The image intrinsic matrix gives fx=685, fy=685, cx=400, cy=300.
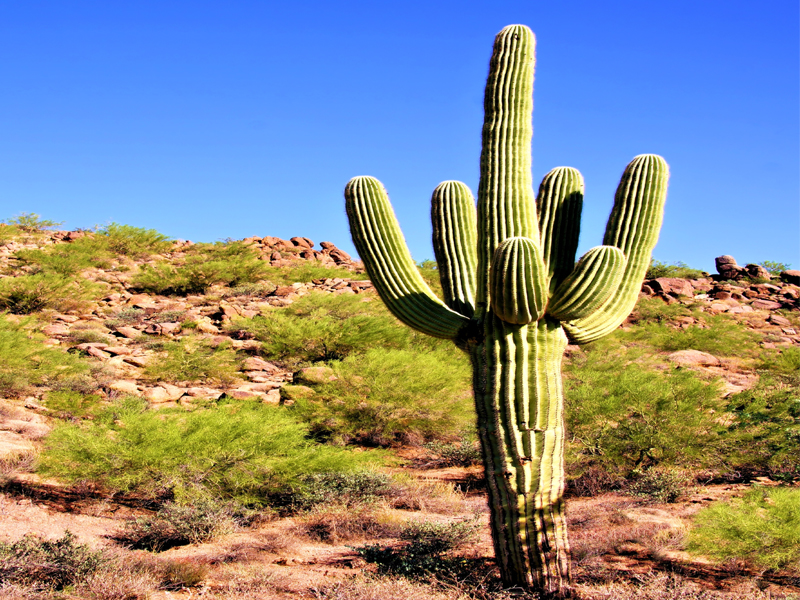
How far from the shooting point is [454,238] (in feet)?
19.8

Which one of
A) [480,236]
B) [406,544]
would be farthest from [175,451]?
[480,236]

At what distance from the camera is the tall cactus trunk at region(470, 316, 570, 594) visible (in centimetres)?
494

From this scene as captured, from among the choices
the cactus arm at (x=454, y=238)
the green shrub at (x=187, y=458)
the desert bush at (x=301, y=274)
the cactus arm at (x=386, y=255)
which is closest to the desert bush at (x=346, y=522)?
the green shrub at (x=187, y=458)

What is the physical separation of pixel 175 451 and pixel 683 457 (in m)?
6.76

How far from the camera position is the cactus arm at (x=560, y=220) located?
578 cm

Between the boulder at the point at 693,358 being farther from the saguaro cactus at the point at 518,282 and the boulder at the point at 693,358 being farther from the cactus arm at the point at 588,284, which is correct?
the cactus arm at the point at 588,284

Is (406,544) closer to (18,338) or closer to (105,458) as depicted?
(105,458)

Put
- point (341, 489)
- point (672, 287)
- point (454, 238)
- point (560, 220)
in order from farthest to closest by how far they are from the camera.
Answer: point (672, 287) → point (341, 489) → point (454, 238) → point (560, 220)

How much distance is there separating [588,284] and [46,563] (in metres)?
4.51

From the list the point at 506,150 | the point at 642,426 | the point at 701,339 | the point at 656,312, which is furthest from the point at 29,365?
the point at 656,312

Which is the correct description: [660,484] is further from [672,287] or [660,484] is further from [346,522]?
[672,287]

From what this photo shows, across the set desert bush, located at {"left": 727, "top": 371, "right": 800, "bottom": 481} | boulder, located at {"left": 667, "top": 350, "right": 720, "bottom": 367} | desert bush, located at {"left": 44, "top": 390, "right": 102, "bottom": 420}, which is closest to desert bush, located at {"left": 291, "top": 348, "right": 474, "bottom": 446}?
desert bush, located at {"left": 44, "top": 390, "right": 102, "bottom": 420}

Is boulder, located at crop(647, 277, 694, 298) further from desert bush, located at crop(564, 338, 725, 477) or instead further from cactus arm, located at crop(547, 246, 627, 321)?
cactus arm, located at crop(547, 246, 627, 321)

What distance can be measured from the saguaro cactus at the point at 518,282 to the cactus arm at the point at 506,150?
0.01 m
